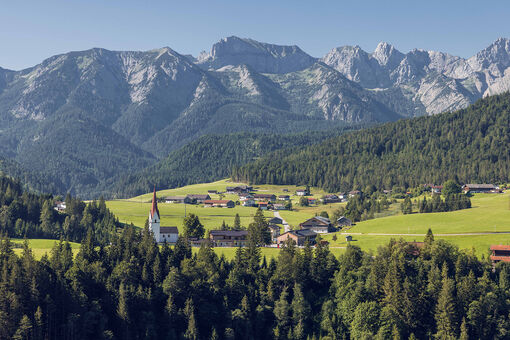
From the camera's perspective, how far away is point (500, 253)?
116125mm

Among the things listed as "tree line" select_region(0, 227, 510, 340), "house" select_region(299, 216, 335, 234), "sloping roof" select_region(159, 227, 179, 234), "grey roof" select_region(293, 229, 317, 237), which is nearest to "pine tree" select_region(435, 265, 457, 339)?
"tree line" select_region(0, 227, 510, 340)

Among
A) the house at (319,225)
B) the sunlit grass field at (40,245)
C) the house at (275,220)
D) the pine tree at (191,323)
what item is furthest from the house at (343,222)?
the sunlit grass field at (40,245)

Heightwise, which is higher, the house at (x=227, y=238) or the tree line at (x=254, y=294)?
the house at (x=227, y=238)

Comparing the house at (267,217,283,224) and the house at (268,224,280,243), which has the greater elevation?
the house at (267,217,283,224)

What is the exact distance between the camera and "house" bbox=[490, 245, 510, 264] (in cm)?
11475

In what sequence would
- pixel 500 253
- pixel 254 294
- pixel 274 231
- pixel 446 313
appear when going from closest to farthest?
pixel 446 313 < pixel 254 294 < pixel 500 253 < pixel 274 231

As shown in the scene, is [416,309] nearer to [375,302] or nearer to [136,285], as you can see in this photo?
[375,302]

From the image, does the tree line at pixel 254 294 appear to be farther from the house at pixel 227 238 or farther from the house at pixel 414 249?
the house at pixel 227 238

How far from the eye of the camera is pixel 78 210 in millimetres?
178000

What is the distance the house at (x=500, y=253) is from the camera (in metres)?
115

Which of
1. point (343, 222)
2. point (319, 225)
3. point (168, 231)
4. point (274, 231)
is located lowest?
point (274, 231)

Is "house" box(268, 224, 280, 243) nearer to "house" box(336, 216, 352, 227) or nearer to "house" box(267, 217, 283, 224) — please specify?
"house" box(267, 217, 283, 224)

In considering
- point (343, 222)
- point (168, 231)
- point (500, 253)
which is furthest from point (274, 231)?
point (500, 253)

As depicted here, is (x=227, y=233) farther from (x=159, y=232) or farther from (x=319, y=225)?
(x=319, y=225)
